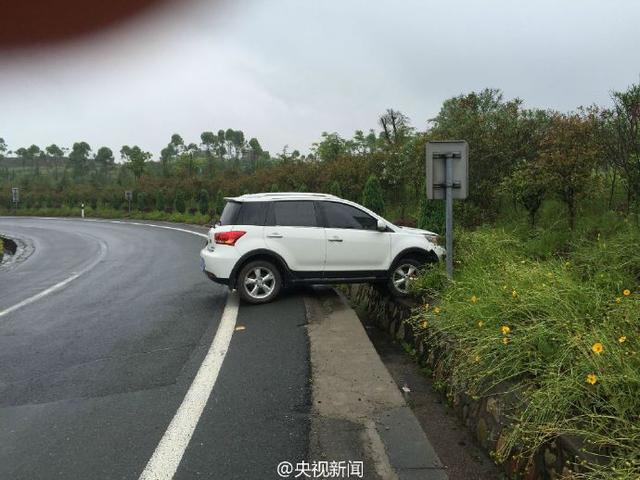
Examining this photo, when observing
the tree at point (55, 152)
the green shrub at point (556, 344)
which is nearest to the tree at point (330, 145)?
the green shrub at point (556, 344)

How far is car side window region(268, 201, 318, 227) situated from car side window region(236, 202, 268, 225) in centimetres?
14

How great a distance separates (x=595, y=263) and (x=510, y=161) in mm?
6758

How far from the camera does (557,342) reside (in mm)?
3910

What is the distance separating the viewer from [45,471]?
334cm

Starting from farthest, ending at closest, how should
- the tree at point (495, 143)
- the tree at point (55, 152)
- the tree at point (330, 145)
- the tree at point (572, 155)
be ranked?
1. the tree at point (55, 152)
2. the tree at point (330, 145)
3. the tree at point (495, 143)
4. the tree at point (572, 155)

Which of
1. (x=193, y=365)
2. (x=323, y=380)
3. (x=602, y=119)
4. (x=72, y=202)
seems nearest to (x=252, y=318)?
(x=193, y=365)

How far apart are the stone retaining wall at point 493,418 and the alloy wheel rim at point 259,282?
225cm

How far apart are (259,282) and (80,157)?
9156cm

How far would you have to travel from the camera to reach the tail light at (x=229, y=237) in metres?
7.82

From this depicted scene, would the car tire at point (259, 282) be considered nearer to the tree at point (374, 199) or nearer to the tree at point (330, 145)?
the tree at point (374, 199)

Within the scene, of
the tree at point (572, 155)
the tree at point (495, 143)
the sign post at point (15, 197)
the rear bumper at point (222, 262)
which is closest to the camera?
the rear bumper at point (222, 262)

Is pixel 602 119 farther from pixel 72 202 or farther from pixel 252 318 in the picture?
pixel 72 202

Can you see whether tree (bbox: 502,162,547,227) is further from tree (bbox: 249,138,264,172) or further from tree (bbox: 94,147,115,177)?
tree (bbox: 94,147,115,177)

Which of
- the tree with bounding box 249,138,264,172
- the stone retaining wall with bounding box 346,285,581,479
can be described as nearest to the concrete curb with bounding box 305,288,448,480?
the stone retaining wall with bounding box 346,285,581,479
